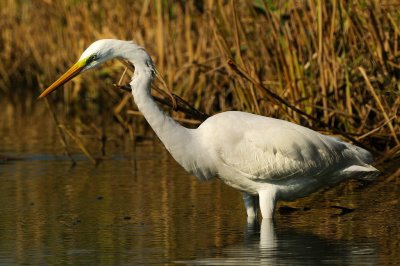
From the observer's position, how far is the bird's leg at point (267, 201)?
6559 millimetres

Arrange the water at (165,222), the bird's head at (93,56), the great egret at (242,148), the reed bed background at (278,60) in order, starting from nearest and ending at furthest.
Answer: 1. the water at (165,222)
2. the bird's head at (93,56)
3. the great egret at (242,148)
4. the reed bed background at (278,60)

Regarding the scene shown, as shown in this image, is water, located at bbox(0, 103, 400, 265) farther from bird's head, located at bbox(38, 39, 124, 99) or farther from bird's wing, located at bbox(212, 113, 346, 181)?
bird's head, located at bbox(38, 39, 124, 99)

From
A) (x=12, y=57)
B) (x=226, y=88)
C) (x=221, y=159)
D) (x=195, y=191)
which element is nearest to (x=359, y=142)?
(x=195, y=191)

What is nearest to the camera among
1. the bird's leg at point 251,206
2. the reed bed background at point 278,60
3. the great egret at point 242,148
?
the great egret at point 242,148

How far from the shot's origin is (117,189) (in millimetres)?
8281

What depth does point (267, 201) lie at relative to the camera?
260 inches

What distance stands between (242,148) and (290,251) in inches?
41.3

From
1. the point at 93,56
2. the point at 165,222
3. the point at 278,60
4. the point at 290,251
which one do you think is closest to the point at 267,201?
the point at 165,222

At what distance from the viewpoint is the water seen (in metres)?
5.66

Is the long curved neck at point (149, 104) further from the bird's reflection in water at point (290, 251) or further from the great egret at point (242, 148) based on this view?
the bird's reflection in water at point (290, 251)

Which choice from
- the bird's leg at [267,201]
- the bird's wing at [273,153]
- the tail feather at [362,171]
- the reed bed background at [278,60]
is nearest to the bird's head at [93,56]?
the reed bed background at [278,60]

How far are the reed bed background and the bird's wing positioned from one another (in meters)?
0.58

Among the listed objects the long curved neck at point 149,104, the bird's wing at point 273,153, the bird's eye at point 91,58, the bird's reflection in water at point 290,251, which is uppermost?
the bird's eye at point 91,58

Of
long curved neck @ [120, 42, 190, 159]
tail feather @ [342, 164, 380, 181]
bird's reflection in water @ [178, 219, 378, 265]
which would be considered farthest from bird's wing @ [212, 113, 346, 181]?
bird's reflection in water @ [178, 219, 378, 265]
